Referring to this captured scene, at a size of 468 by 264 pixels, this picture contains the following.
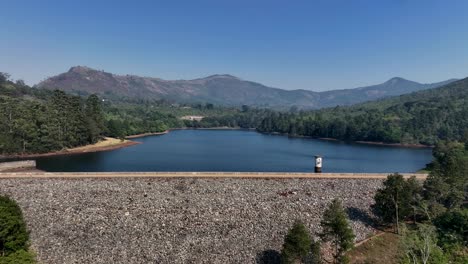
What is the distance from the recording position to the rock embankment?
29422 mm

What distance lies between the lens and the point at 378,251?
105 feet

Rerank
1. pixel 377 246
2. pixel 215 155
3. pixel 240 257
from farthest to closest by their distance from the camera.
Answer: pixel 215 155
pixel 377 246
pixel 240 257

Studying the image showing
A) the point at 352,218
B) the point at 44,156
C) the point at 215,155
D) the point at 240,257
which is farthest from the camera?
the point at 215,155

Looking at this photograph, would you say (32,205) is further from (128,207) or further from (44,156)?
(44,156)

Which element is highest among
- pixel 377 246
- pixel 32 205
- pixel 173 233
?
pixel 32 205

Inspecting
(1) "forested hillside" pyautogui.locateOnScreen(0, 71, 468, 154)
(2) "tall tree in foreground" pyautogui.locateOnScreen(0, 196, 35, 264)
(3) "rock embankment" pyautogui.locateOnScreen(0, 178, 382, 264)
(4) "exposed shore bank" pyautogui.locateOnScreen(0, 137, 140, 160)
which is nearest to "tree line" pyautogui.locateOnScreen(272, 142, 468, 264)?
(3) "rock embankment" pyautogui.locateOnScreen(0, 178, 382, 264)

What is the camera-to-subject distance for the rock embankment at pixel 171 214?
2942cm

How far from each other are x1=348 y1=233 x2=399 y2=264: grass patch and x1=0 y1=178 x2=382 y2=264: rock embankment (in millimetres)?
1783

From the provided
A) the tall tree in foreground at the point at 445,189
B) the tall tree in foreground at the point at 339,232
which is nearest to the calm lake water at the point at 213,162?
the tall tree in foreground at the point at 445,189

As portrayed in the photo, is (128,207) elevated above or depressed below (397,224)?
above

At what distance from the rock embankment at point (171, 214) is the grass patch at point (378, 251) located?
5.85 ft

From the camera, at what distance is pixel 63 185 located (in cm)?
3697

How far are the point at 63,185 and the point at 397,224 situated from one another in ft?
114

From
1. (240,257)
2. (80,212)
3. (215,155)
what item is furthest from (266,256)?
(215,155)
